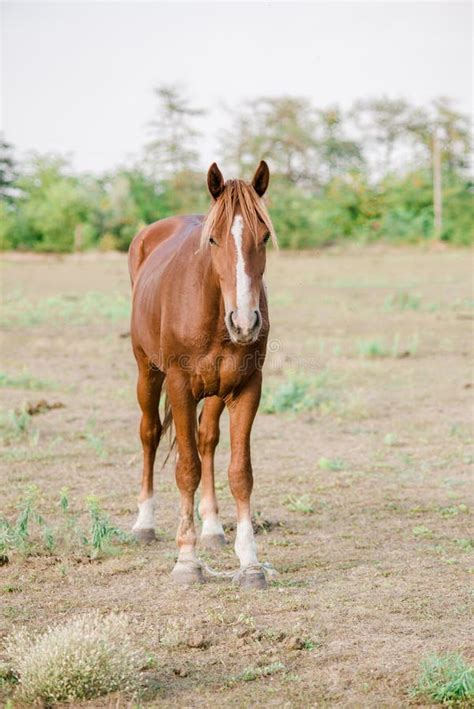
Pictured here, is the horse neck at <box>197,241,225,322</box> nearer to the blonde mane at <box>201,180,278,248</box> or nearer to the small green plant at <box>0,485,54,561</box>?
the blonde mane at <box>201,180,278,248</box>

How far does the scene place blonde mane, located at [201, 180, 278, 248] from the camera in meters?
4.44

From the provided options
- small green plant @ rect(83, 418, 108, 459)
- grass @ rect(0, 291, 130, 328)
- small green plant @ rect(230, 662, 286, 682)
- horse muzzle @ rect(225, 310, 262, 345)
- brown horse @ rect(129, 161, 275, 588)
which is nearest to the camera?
small green plant @ rect(230, 662, 286, 682)

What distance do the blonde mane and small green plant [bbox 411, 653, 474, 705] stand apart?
2.08m

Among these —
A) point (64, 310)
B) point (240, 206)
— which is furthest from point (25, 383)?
point (64, 310)

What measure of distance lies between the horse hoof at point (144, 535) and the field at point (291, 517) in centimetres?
7

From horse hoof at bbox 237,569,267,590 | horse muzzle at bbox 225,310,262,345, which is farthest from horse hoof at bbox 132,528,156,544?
horse muzzle at bbox 225,310,262,345

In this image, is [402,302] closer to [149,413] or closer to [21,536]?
[149,413]

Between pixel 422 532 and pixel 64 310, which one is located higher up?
pixel 64 310

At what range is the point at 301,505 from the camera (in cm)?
618

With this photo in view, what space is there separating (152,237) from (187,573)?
2.78 m

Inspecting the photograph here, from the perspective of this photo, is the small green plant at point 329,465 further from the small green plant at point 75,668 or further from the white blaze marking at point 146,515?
the small green plant at point 75,668

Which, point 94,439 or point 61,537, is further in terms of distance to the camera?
point 94,439

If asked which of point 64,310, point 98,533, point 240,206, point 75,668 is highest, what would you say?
point 240,206

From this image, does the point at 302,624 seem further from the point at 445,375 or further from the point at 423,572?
the point at 445,375
